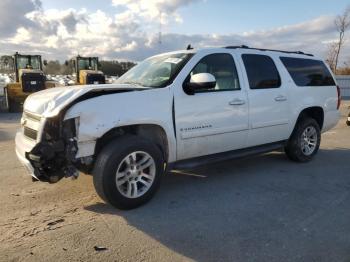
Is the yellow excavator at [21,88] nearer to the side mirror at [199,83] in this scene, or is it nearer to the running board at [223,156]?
the running board at [223,156]

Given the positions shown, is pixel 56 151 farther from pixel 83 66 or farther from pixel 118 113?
pixel 83 66

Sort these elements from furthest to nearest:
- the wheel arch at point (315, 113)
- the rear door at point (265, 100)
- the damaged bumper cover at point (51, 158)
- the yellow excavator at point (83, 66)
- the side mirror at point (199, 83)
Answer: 1. the yellow excavator at point (83, 66)
2. the wheel arch at point (315, 113)
3. the rear door at point (265, 100)
4. the side mirror at point (199, 83)
5. the damaged bumper cover at point (51, 158)

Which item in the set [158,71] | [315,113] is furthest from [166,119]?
[315,113]

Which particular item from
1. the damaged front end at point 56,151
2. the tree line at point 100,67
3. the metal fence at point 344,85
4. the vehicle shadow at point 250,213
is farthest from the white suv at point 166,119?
the metal fence at point 344,85

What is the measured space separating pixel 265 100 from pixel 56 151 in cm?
329

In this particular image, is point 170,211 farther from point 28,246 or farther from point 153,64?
point 153,64

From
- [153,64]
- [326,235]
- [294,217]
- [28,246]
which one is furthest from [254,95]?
[28,246]

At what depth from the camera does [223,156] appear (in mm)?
5387

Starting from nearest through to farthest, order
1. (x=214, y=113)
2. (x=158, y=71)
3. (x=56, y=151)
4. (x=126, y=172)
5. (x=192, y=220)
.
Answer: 1. (x=56, y=151)
2. (x=192, y=220)
3. (x=126, y=172)
4. (x=214, y=113)
5. (x=158, y=71)

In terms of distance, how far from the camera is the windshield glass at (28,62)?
19539 millimetres

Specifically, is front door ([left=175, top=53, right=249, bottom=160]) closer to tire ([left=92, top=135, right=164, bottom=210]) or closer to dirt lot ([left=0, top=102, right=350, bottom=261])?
tire ([left=92, top=135, right=164, bottom=210])

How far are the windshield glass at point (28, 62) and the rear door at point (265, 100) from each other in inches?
650

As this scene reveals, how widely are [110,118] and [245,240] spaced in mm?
1914

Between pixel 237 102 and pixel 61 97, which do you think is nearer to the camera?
pixel 61 97
